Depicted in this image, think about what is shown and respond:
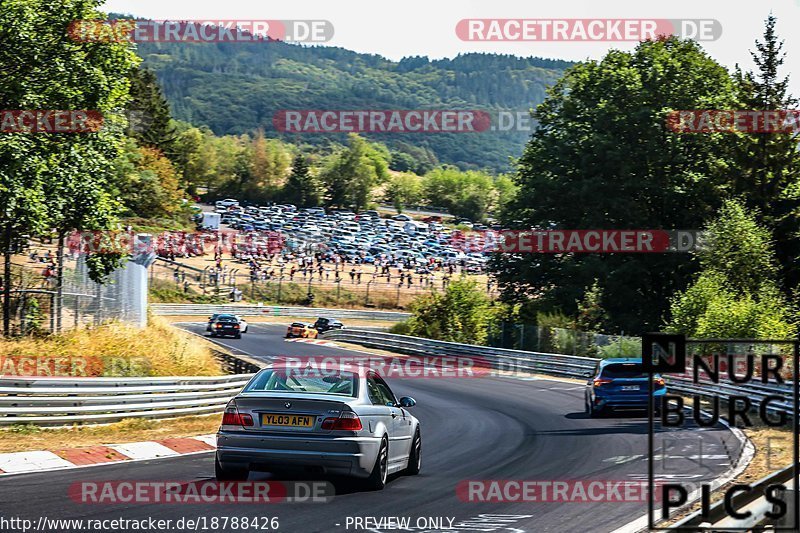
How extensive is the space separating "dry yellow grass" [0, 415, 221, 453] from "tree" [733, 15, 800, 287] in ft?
115

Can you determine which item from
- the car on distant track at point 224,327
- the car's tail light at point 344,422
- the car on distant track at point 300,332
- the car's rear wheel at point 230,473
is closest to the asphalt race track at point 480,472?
the car's rear wheel at point 230,473

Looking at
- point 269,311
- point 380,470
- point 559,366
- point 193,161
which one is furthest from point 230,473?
point 193,161

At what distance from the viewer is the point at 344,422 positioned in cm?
1050

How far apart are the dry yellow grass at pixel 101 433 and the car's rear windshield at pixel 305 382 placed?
4564mm

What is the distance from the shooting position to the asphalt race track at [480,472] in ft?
30.1

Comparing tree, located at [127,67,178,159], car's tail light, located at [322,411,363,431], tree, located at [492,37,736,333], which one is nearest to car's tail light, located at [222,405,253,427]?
car's tail light, located at [322,411,363,431]

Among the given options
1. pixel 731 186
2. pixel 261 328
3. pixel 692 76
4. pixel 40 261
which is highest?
pixel 692 76

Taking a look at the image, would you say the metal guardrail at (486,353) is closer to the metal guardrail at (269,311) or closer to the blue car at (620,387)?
the blue car at (620,387)

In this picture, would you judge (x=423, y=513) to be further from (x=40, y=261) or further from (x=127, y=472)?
(x=40, y=261)

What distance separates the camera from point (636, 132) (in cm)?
4972

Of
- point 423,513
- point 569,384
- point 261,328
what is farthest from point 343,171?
point 423,513

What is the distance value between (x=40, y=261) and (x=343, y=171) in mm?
149646

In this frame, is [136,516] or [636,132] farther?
[636,132]

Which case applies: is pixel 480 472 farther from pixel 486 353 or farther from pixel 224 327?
pixel 224 327
